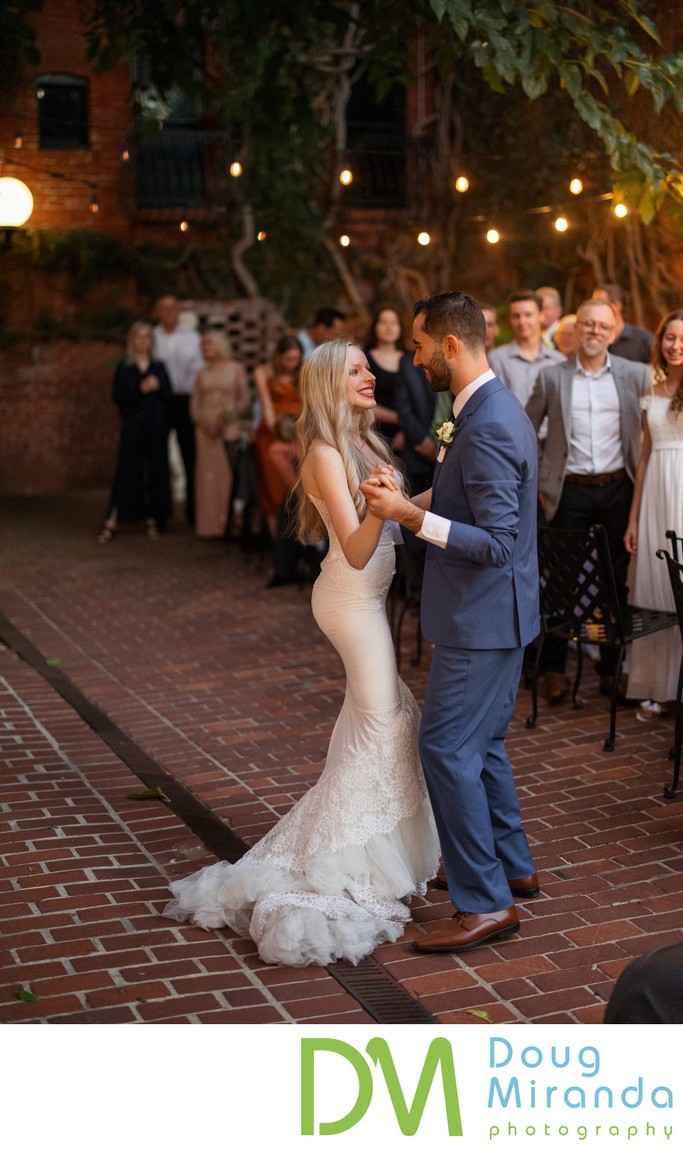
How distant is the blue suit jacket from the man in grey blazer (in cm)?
275

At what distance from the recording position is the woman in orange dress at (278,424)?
409 inches

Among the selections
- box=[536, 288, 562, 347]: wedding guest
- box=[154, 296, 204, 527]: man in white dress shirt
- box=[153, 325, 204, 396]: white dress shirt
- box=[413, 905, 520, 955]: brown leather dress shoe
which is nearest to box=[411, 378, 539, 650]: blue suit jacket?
box=[413, 905, 520, 955]: brown leather dress shoe

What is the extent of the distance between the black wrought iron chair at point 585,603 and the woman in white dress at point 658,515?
131 mm

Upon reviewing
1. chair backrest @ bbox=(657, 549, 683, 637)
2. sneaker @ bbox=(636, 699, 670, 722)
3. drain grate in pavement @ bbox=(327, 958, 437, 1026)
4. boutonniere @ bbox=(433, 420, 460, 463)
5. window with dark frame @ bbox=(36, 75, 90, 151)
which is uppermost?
window with dark frame @ bbox=(36, 75, 90, 151)

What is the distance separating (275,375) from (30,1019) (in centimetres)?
737

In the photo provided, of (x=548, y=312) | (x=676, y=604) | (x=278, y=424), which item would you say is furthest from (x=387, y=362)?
(x=676, y=604)

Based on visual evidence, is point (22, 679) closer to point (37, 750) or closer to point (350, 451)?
point (37, 750)

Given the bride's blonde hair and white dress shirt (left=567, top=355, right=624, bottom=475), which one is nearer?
the bride's blonde hair

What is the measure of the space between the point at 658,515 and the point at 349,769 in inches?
110

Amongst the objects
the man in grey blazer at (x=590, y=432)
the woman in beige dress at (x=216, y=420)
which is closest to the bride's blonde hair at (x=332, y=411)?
the man in grey blazer at (x=590, y=432)

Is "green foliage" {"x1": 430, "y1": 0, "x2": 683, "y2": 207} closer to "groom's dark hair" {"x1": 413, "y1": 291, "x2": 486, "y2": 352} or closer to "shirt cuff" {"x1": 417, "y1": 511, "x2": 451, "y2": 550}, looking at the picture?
"groom's dark hair" {"x1": 413, "y1": 291, "x2": 486, "y2": 352}

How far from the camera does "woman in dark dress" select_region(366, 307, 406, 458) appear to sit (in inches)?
381

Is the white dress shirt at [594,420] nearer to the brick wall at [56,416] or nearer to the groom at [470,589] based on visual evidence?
the groom at [470,589]
